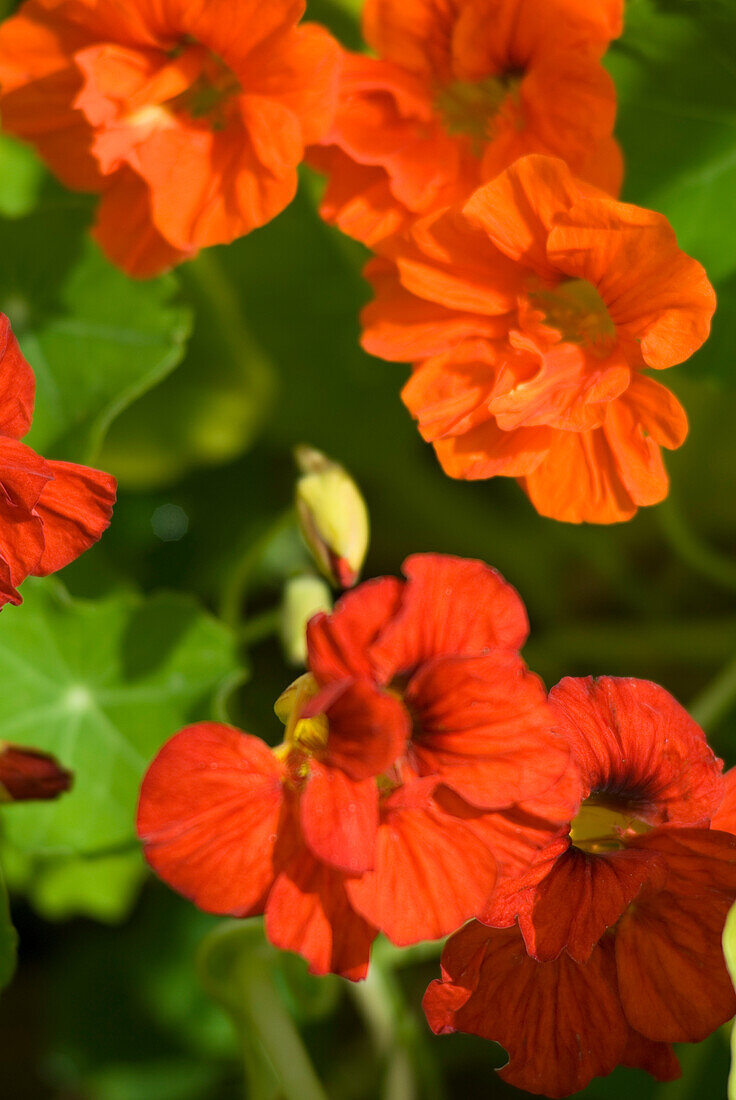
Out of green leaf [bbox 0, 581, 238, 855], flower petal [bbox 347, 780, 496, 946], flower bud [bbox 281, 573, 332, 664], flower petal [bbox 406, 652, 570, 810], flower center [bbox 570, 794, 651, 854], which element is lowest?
green leaf [bbox 0, 581, 238, 855]

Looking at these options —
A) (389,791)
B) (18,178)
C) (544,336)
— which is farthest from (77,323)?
(389,791)

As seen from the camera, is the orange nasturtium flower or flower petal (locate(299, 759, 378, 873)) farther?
the orange nasturtium flower

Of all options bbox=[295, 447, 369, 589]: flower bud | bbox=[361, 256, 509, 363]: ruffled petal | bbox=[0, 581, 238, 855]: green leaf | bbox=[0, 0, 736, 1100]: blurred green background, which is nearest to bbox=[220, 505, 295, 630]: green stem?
bbox=[0, 0, 736, 1100]: blurred green background

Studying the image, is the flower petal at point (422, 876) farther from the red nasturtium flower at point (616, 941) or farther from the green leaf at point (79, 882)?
the green leaf at point (79, 882)

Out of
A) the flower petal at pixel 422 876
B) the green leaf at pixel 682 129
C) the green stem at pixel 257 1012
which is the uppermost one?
the green leaf at pixel 682 129

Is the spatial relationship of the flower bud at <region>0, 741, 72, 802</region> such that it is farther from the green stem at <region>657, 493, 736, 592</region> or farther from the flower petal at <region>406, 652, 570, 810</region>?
the green stem at <region>657, 493, 736, 592</region>

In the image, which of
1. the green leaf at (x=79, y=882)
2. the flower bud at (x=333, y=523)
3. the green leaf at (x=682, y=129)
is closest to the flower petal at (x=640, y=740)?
the flower bud at (x=333, y=523)
